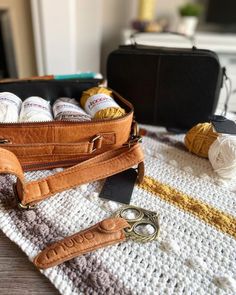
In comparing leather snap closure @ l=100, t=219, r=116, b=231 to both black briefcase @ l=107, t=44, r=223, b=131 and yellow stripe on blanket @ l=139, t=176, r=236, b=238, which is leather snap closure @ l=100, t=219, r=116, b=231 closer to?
yellow stripe on blanket @ l=139, t=176, r=236, b=238

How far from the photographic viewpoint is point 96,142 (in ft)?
1.27

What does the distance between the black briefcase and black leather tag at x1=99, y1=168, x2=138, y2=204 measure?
187mm

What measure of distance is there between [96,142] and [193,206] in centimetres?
16

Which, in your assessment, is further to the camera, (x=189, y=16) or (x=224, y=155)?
(x=189, y=16)

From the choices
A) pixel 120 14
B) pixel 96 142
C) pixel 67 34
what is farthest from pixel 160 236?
pixel 120 14

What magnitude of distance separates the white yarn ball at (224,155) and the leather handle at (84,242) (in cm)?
18

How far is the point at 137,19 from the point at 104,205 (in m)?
1.24

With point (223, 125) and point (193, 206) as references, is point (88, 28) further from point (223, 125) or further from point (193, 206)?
point (193, 206)

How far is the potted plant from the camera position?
1.26 metres

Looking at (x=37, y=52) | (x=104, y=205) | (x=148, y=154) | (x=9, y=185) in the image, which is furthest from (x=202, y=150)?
(x=37, y=52)

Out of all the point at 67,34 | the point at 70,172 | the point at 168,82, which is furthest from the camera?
the point at 67,34

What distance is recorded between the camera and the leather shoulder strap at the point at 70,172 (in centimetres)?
31

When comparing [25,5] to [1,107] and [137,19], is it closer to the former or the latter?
[137,19]

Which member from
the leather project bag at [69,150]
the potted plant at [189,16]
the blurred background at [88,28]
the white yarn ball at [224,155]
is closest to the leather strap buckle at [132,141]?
the leather project bag at [69,150]
